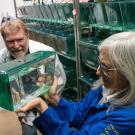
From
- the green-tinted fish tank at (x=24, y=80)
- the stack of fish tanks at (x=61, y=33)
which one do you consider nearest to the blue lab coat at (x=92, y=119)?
the green-tinted fish tank at (x=24, y=80)

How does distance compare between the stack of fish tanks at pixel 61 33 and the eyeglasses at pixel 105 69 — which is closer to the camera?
the eyeglasses at pixel 105 69

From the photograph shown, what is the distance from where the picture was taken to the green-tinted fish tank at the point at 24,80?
3.70 feet

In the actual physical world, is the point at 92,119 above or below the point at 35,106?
below

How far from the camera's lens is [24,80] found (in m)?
1.20

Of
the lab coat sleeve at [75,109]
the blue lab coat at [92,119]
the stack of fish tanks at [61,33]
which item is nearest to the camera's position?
the blue lab coat at [92,119]

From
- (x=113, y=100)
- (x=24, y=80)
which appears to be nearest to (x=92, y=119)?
(x=113, y=100)

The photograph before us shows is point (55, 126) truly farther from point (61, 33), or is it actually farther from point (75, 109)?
point (61, 33)

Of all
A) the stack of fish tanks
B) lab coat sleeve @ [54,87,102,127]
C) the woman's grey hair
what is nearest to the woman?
the woman's grey hair

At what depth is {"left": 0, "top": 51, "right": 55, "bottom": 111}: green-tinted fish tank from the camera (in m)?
1.13

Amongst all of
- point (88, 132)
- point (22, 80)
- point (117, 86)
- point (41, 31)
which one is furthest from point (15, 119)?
point (41, 31)

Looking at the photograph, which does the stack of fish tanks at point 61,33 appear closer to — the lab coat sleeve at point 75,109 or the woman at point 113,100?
the lab coat sleeve at point 75,109

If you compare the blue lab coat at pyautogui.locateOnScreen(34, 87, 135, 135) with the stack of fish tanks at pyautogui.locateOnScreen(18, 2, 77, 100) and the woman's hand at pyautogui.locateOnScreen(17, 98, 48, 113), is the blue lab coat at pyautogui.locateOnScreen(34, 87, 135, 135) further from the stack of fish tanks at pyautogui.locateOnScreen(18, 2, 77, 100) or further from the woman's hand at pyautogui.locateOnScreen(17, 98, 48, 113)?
the stack of fish tanks at pyautogui.locateOnScreen(18, 2, 77, 100)

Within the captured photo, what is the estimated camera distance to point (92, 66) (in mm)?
2730

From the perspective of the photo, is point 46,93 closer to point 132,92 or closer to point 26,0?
point 132,92
